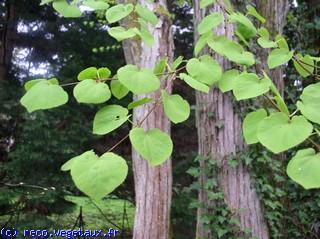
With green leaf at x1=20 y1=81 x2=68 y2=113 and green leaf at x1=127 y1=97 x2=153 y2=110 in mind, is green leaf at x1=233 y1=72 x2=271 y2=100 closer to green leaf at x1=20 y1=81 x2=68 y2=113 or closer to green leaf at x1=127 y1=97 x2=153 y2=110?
green leaf at x1=127 y1=97 x2=153 y2=110

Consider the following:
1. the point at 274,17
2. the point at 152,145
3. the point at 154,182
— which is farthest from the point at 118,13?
the point at 274,17

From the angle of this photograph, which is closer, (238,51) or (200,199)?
(238,51)

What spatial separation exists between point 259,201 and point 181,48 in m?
4.86

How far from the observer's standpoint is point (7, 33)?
262 inches

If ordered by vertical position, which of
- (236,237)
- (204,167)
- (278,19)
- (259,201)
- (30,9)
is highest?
(30,9)

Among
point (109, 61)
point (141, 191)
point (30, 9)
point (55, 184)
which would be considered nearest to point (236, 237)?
point (141, 191)

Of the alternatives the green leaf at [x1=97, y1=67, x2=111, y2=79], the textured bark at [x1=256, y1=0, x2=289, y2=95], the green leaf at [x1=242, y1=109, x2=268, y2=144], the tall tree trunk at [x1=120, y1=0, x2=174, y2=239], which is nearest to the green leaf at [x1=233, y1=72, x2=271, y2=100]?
the green leaf at [x1=242, y1=109, x2=268, y2=144]

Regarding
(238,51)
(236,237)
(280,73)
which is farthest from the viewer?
(280,73)

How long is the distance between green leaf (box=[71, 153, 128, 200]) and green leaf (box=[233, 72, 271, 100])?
0.76 ft

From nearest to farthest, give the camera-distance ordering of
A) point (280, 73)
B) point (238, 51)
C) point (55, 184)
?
point (238, 51) → point (280, 73) → point (55, 184)

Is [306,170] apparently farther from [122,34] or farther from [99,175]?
[122,34]

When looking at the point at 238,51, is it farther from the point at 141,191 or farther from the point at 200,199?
the point at 141,191

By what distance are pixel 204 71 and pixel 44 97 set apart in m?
0.30

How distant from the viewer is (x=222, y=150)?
2.31m
